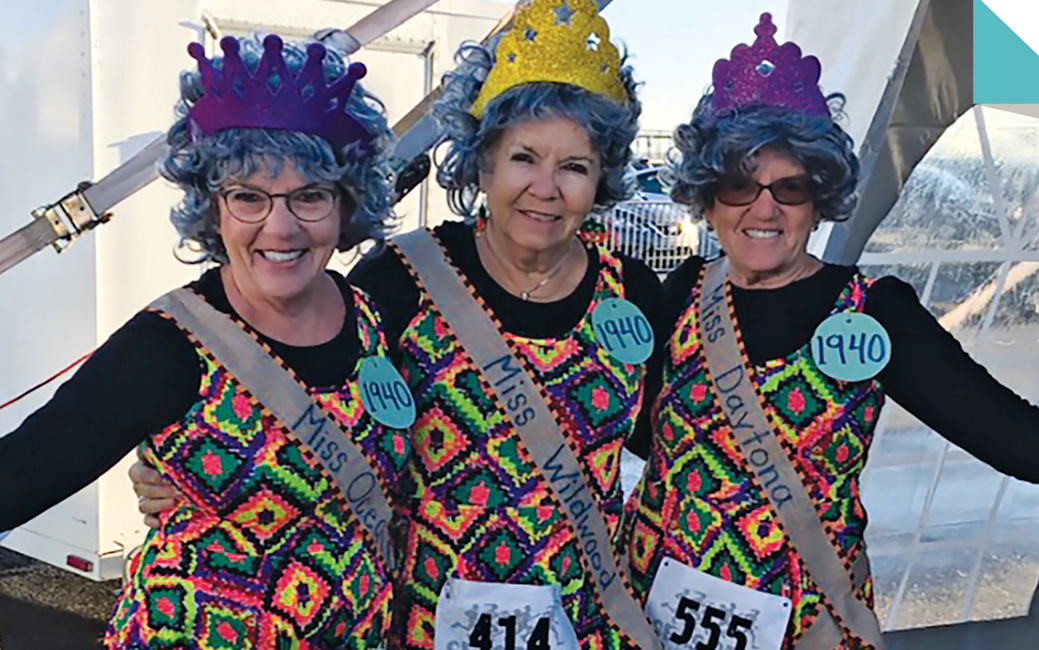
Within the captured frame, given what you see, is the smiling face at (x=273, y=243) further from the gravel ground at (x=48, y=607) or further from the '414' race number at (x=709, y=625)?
the gravel ground at (x=48, y=607)

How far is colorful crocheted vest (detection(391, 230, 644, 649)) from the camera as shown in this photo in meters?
1.73

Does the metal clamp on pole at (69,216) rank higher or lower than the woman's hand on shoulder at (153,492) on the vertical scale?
higher

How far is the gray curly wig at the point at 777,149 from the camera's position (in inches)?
72.1

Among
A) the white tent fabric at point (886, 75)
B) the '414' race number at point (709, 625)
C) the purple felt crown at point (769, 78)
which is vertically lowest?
the '414' race number at point (709, 625)

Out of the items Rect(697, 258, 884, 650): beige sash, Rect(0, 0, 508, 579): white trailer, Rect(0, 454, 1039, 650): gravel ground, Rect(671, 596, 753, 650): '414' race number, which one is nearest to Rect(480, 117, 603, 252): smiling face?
Rect(697, 258, 884, 650): beige sash

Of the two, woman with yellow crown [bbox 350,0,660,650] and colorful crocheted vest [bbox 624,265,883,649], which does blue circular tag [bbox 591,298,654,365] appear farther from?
colorful crocheted vest [bbox 624,265,883,649]

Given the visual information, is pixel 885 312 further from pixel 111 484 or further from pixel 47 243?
pixel 111 484

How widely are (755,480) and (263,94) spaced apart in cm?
105

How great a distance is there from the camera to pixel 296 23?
Answer: 11.9ft

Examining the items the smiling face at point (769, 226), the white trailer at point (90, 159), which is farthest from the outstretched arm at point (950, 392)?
the white trailer at point (90, 159)

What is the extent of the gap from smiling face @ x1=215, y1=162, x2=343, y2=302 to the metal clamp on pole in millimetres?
1424

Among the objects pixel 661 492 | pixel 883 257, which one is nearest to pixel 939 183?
pixel 883 257

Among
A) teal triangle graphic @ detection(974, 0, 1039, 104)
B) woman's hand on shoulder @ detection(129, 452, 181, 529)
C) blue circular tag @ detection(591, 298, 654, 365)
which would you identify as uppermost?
teal triangle graphic @ detection(974, 0, 1039, 104)

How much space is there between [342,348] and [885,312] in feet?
3.13
